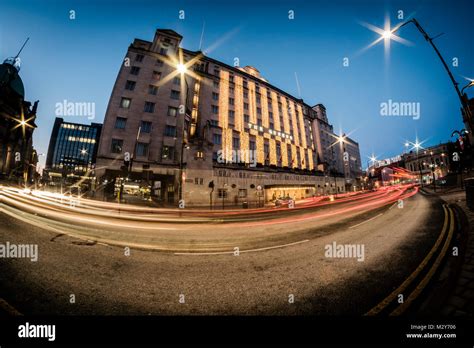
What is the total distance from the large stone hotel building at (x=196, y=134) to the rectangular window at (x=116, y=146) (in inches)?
4.5

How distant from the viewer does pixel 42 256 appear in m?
4.77

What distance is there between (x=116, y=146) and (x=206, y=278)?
25690 mm

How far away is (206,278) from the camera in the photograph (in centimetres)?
389

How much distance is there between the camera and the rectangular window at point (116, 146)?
23052mm

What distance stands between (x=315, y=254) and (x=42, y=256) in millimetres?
7855

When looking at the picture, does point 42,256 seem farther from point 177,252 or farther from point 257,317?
point 257,317

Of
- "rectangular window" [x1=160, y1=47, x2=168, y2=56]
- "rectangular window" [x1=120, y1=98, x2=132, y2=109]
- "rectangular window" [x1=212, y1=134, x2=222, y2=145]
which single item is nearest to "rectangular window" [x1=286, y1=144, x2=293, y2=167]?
"rectangular window" [x1=212, y1=134, x2=222, y2=145]

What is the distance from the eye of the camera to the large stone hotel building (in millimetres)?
24094

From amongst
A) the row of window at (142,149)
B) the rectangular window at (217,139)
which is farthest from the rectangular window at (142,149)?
the rectangular window at (217,139)

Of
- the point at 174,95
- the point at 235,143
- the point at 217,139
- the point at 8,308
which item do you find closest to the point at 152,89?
the point at 174,95

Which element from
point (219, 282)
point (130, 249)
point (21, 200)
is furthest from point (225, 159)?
point (219, 282)

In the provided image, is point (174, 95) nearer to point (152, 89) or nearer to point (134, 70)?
point (152, 89)

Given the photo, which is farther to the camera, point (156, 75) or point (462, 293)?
point (156, 75)

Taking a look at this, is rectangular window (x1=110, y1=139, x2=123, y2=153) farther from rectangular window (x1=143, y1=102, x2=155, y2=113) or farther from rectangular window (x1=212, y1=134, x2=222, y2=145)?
rectangular window (x1=212, y1=134, x2=222, y2=145)
